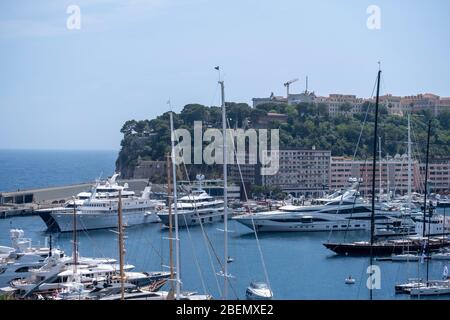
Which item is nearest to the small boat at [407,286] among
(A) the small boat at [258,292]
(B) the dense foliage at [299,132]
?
(A) the small boat at [258,292]

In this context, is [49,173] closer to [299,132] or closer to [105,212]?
[299,132]


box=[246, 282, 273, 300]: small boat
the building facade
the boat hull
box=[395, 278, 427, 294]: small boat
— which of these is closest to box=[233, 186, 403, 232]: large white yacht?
the boat hull

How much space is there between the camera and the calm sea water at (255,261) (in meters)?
7.26

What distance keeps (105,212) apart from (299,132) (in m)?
7.50

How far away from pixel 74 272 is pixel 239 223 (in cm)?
→ 682

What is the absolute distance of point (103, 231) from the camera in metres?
12.8

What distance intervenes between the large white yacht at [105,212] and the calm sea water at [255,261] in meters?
0.29

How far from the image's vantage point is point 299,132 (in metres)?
19.7

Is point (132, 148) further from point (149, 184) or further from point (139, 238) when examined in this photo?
point (139, 238)

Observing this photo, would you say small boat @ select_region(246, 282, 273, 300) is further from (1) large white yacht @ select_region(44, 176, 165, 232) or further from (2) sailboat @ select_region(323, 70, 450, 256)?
(1) large white yacht @ select_region(44, 176, 165, 232)

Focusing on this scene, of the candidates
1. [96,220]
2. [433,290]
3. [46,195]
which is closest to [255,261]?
[433,290]

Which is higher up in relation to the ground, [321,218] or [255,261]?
[321,218]

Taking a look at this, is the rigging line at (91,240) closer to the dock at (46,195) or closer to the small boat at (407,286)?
the dock at (46,195)
